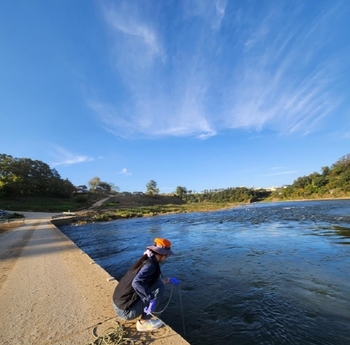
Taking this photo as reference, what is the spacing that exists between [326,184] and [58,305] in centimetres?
8852


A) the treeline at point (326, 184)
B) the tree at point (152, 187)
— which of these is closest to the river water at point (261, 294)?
the treeline at point (326, 184)

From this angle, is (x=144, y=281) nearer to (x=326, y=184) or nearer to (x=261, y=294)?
(x=261, y=294)

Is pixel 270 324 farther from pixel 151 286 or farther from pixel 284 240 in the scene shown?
pixel 284 240

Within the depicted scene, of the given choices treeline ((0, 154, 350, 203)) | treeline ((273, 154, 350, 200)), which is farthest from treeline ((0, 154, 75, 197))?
treeline ((273, 154, 350, 200))

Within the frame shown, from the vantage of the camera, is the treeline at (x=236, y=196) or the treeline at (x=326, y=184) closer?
the treeline at (x=326, y=184)

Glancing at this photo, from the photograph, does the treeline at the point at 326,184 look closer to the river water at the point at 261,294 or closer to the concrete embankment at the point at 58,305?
the river water at the point at 261,294

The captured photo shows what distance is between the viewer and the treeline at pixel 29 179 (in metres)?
52.6

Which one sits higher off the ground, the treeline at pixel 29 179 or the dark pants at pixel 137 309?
the treeline at pixel 29 179

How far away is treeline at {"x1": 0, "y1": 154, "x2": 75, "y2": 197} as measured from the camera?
5262 cm

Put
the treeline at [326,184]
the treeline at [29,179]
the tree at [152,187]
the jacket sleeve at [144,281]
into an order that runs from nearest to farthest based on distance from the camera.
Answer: the jacket sleeve at [144,281], the treeline at [29,179], the treeline at [326,184], the tree at [152,187]

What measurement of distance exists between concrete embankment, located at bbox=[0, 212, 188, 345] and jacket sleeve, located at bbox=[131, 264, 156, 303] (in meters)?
0.54

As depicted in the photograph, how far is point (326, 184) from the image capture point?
75250 millimetres

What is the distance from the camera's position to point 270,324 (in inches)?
173

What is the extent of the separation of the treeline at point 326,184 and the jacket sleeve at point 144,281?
80.7m
